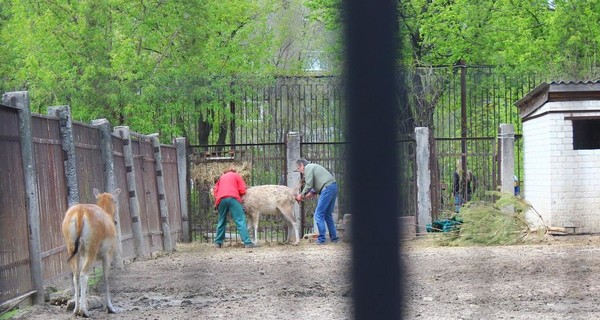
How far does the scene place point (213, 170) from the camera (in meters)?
17.2

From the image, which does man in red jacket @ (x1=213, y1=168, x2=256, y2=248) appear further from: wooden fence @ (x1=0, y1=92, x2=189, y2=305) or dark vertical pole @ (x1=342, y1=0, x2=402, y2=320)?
dark vertical pole @ (x1=342, y1=0, x2=402, y2=320)

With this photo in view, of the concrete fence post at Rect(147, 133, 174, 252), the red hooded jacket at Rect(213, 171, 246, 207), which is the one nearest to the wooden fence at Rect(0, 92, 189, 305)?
the concrete fence post at Rect(147, 133, 174, 252)

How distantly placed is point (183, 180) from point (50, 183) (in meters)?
9.34

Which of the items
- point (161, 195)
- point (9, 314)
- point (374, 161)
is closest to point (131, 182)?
point (161, 195)

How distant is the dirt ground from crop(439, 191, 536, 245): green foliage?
0.88 meters

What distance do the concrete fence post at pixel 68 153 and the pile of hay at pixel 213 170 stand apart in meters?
8.88

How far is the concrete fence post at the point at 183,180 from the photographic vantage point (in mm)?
17000

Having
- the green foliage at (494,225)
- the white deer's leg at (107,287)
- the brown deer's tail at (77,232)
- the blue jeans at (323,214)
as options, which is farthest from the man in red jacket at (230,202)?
the brown deer's tail at (77,232)

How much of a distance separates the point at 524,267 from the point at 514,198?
165 inches

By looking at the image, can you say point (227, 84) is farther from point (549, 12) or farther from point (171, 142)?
point (549, 12)

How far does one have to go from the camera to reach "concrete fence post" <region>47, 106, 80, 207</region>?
8.09 meters

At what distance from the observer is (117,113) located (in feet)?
57.5

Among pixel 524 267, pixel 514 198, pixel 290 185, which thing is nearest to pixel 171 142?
pixel 290 185

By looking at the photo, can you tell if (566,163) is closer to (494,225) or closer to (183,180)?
(494,225)
